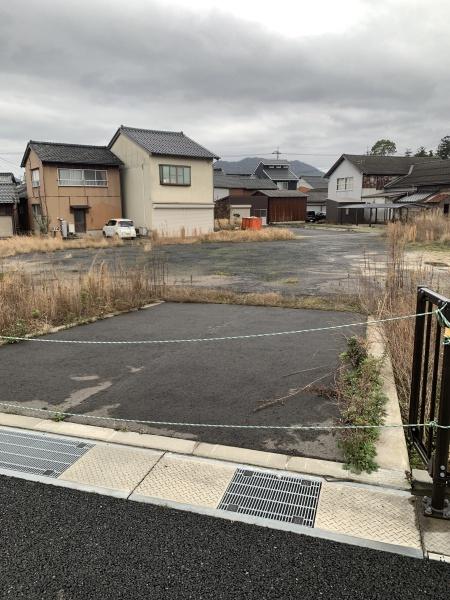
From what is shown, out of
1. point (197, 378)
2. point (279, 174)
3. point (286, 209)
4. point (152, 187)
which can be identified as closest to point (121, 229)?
point (152, 187)

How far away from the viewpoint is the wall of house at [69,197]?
30.5 meters

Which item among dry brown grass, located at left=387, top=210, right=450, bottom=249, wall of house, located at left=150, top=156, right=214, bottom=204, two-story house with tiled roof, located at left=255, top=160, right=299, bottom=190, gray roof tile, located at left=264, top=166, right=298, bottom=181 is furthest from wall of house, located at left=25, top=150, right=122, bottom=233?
gray roof tile, located at left=264, top=166, right=298, bottom=181

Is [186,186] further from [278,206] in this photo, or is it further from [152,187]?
[278,206]

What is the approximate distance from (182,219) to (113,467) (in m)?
30.8

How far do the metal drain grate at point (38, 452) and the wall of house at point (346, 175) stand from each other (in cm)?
4938

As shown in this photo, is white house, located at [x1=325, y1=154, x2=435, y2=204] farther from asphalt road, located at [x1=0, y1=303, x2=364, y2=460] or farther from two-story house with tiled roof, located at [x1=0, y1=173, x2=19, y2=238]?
asphalt road, located at [x1=0, y1=303, x2=364, y2=460]

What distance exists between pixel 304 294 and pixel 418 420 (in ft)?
22.0

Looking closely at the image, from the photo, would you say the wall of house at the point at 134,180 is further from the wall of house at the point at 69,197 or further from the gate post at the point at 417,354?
the gate post at the point at 417,354

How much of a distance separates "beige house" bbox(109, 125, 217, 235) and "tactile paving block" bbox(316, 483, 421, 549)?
92.1 ft

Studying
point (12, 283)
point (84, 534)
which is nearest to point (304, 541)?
point (84, 534)

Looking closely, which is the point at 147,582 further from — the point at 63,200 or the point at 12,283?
the point at 63,200

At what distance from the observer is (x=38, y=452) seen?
133 inches

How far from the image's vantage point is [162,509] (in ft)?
8.79

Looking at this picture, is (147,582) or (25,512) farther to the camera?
(25,512)
